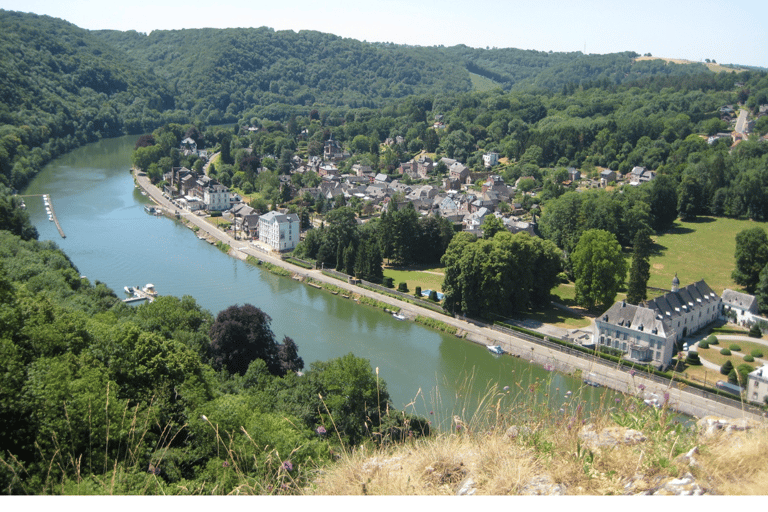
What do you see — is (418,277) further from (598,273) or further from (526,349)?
(526,349)

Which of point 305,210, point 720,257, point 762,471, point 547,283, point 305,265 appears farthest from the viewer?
point 305,210

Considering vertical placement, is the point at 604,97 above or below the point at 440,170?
above

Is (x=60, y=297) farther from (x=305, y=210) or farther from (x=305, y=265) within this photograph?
(x=305, y=210)

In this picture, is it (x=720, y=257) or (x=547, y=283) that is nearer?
(x=547, y=283)

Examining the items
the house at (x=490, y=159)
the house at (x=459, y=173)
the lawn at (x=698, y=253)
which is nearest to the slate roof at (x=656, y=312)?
the lawn at (x=698, y=253)

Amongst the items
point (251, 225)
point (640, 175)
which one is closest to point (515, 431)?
point (251, 225)

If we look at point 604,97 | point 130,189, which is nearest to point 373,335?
point 130,189

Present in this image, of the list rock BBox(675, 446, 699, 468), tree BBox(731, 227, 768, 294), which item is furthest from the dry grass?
tree BBox(731, 227, 768, 294)

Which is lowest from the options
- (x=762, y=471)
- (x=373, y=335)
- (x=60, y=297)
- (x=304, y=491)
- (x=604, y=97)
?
(x=373, y=335)

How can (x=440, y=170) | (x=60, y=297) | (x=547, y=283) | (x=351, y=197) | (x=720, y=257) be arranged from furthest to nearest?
1. (x=440, y=170)
2. (x=351, y=197)
3. (x=720, y=257)
4. (x=547, y=283)
5. (x=60, y=297)
